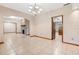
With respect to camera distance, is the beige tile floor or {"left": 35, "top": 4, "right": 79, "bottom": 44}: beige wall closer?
the beige tile floor

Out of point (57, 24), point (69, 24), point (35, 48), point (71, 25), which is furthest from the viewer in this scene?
point (57, 24)

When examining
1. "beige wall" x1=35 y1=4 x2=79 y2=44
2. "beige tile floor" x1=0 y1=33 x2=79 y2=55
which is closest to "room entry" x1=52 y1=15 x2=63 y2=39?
"beige wall" x1=35 y1=4 x2=79 y2=44

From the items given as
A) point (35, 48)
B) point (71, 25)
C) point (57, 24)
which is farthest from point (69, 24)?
point (35, 48)

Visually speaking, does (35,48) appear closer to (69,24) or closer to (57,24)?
(69,24)

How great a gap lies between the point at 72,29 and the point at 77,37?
0.80m

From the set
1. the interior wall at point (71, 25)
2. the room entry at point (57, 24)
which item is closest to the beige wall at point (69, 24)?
the interior wall at point (71, 25)

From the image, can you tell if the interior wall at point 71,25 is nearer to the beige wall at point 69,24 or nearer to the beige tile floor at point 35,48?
the beige wall at point 69,24

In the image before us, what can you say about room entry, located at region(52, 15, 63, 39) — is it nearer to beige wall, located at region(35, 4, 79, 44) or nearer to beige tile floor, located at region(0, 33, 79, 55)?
beige wall, located at region(35, 4, 79, 44)

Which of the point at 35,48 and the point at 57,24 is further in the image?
the point at 57,24

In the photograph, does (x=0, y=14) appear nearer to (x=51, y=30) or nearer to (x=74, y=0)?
(x=51, y=30)

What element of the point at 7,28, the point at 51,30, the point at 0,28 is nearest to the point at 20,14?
the point at 7,28

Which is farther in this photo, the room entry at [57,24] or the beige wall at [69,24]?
the room entry at [57,24]

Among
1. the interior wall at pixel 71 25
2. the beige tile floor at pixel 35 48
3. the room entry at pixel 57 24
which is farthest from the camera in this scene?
the room entry at pixel 57 24

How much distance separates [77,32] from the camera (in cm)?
517
